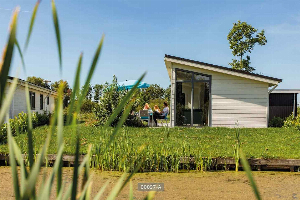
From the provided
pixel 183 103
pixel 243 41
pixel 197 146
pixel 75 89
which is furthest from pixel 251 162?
pixel 243 41

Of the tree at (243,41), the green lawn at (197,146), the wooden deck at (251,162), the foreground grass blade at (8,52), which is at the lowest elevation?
the wooden deck at (251,162)

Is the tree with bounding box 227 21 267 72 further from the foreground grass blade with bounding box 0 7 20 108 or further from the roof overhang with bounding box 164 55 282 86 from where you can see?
the foreground grass blade with bounding box 0 7 20 108

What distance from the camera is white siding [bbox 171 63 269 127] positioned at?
1182cm

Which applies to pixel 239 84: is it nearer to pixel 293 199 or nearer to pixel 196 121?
pixel 196 121

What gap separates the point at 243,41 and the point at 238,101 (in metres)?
11.8

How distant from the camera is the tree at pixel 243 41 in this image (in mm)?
22250

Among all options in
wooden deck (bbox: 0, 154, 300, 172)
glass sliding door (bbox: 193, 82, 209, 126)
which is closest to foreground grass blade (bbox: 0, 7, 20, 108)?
wooden deck (bbox: 0, 154, 300, 172)

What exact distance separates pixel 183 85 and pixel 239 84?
2.11 metres

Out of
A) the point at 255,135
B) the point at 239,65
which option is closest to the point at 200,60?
the point at 255,135

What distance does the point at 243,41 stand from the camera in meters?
22.4

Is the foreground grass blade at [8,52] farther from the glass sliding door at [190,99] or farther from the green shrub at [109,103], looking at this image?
the glass sliding door at [190,99]

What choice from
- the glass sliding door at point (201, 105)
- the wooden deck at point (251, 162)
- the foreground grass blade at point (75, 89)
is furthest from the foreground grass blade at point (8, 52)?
the glass sliding door at point (201, 105)

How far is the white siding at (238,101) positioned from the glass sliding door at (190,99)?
1.06 feet

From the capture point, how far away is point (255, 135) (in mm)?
9242
